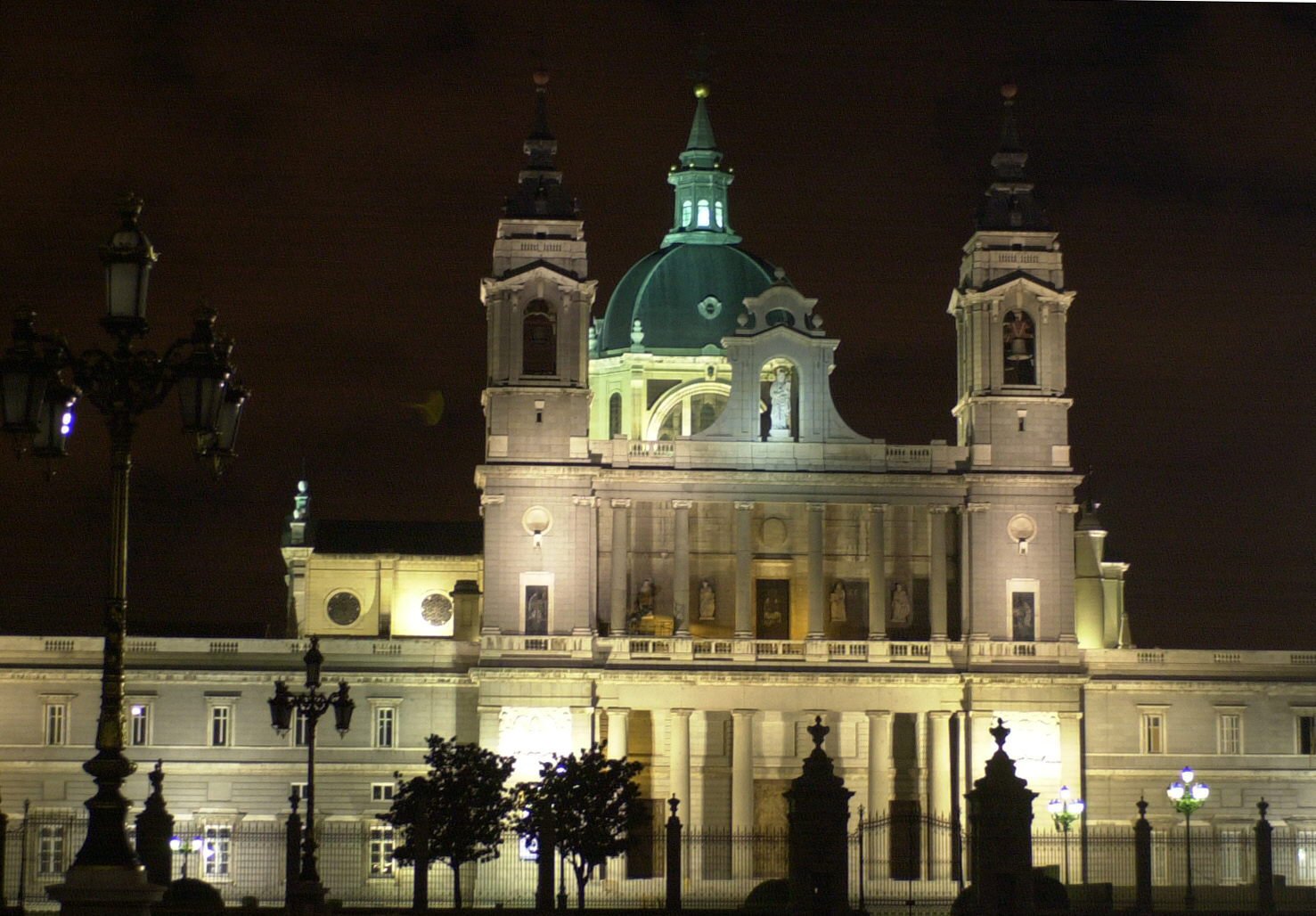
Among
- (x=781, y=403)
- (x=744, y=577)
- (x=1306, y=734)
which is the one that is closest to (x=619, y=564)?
(x=744, y=577)

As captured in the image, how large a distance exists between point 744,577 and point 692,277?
56.5ft

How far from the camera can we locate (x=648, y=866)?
8012 centimetres

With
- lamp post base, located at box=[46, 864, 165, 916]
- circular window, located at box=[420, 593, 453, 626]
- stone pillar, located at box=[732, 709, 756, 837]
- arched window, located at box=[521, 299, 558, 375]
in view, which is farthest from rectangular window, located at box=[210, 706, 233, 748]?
lamp post base, located at box=[46, 864, 165, 916]

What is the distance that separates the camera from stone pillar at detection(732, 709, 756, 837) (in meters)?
81.0

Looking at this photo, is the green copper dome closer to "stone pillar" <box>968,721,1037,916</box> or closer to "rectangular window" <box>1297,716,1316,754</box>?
"rectangular window" <box>1297,716,1316,754</box>

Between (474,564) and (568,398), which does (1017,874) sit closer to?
(568,398)

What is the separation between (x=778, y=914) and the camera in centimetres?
4916

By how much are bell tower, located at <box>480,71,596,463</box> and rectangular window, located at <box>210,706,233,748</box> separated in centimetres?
1159

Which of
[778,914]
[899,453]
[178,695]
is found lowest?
[778,914]

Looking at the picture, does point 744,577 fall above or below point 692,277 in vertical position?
below

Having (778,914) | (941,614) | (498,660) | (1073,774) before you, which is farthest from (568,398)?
(778,914)

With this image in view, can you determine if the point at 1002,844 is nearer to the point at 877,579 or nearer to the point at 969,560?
the point at 877,579

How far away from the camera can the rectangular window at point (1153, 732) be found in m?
82.9

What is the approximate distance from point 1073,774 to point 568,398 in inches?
775
